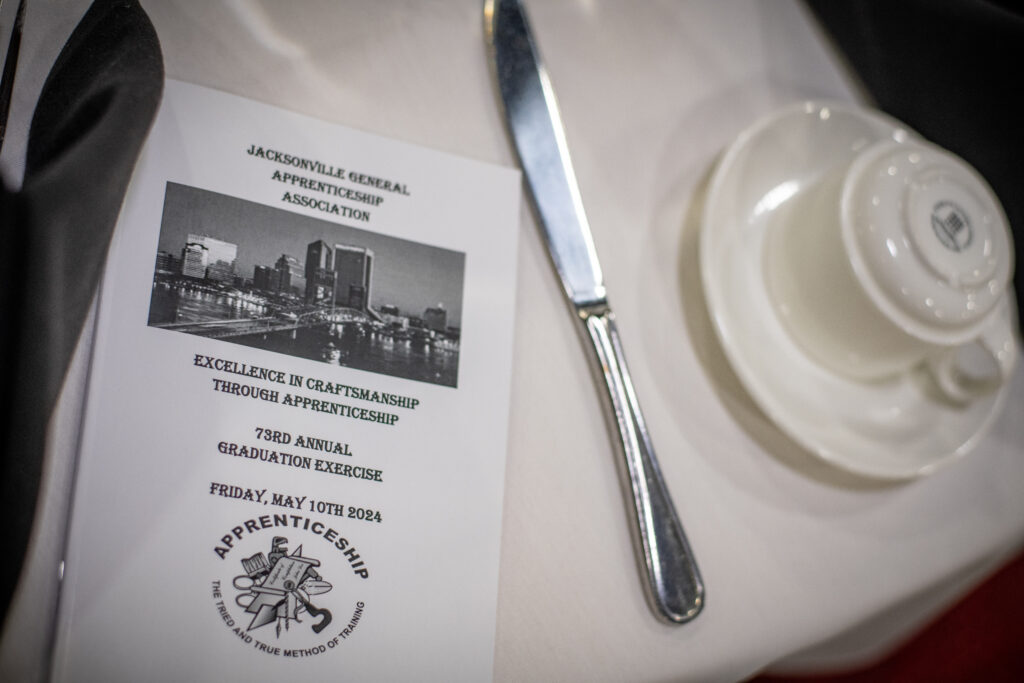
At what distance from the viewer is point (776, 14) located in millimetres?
499

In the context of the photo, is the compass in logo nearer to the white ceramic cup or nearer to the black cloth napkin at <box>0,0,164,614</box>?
the black cloth napkin at <box>0,0,164,614</box>

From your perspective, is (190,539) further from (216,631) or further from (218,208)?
(218,208)

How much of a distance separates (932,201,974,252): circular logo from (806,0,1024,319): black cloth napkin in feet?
0.52

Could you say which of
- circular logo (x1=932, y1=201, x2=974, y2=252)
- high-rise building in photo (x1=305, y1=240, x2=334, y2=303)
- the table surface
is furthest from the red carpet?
high-rise building in photo (x1=305, y1=240, x2=334, y2=303)

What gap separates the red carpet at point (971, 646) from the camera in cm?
61

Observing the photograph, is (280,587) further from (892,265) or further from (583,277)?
(892,265)

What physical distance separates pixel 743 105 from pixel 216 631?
452 millimetres

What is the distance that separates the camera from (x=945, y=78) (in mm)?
483

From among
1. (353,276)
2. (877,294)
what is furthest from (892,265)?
(353,276)

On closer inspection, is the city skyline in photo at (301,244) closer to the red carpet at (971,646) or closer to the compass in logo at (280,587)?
the compass in logo at (280,587)

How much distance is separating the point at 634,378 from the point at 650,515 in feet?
0.25

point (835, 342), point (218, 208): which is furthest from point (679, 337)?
point (218, 208)

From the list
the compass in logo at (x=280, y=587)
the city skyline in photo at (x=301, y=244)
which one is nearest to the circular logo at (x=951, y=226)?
the city skyline in photo at (x=301, y=244)

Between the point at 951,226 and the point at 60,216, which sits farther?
the point at 951,226
